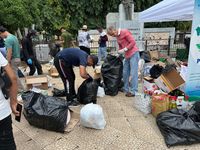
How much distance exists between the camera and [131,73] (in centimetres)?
501

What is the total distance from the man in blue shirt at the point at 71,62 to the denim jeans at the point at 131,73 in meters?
1.06

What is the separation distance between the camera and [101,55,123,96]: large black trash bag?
5.13 metres

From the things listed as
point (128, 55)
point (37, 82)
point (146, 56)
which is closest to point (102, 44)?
point (146, 56)

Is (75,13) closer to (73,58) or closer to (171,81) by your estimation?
(73,58)

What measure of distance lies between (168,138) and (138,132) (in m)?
0.51

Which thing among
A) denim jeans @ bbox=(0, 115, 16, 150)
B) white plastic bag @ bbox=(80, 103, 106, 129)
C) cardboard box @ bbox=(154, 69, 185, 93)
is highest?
denim jeans @ bbox=(0, 115, 16, 150)

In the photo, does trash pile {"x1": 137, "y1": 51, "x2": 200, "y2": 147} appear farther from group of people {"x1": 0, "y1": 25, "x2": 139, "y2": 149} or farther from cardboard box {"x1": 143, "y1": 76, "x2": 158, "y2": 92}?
group of people {"x1": 0, "y1": 25, "x2": 139, "y2": 149}

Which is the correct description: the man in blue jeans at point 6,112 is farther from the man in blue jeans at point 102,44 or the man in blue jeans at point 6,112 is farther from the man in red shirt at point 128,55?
the man in blue jeans at point 102,44

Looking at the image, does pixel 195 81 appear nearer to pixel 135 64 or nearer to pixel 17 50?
pixel 135 64

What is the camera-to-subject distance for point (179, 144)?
3.24m

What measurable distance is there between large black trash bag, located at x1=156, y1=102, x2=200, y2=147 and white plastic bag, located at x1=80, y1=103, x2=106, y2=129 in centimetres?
92

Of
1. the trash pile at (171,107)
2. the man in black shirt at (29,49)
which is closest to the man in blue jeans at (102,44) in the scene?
the man in black shirt at (29,49)

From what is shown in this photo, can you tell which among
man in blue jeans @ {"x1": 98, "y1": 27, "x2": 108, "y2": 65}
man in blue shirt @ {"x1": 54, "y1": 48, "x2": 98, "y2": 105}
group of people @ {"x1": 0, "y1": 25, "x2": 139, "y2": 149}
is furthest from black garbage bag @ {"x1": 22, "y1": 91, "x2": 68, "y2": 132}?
man in blue jeans @ {"x1": 98, "y1": 27, "x2": 108, "y2": 65}

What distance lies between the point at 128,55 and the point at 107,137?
2.04 m
